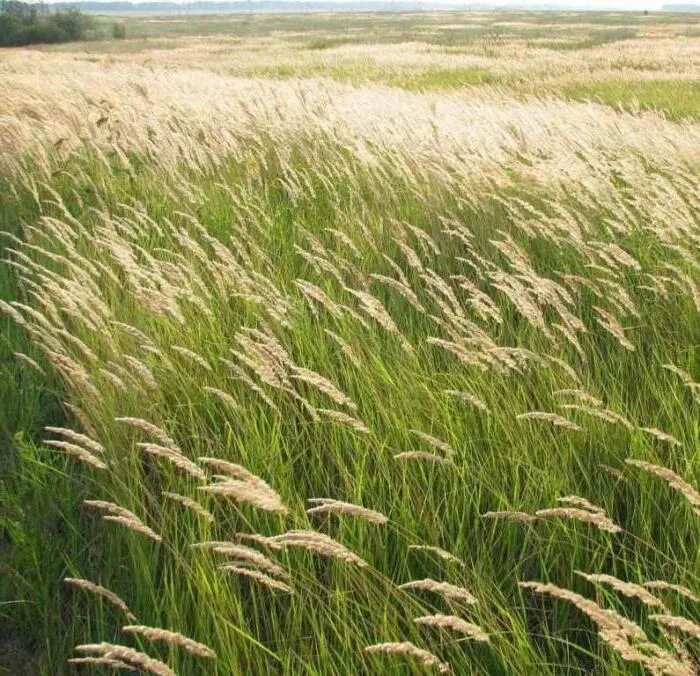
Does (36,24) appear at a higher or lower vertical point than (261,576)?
higher

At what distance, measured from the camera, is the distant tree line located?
2990 inches

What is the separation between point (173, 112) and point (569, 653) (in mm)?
6842

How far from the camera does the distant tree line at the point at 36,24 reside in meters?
75.9

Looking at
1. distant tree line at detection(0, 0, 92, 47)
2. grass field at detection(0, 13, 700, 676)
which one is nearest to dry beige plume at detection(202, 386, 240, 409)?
grass field at detection(0, 13, 700, 676)

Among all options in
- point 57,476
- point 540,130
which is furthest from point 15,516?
point 540,130

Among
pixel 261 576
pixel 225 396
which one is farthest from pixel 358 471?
pixel 261 576

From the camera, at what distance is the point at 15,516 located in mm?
2072

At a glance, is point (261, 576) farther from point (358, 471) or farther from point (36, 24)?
point (36, 24)

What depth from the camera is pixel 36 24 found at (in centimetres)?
8150

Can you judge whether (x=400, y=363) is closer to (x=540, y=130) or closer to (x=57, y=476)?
(x=57, y=476)

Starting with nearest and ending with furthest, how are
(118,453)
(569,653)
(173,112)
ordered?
(569,653), (118,453), (173,112)

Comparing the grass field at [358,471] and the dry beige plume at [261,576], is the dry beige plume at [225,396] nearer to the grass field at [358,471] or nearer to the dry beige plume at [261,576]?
the grass field at [358,471]

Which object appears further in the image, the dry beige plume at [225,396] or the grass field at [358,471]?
the dry beige plume at [225,396]

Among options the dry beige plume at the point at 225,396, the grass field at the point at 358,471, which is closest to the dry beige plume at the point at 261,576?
the grass field at the point at 358,471
